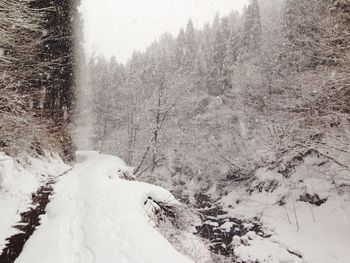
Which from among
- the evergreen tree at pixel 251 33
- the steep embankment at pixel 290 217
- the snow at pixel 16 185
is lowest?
the steep embankment at pixel 290 217

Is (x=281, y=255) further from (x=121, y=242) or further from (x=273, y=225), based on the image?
(x=121, y=242)

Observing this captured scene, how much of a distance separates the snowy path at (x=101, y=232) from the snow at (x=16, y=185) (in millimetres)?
676

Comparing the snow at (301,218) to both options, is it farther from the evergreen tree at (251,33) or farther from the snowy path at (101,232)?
the evergreen tree at (251,33)

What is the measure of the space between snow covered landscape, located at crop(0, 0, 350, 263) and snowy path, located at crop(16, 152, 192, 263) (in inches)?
1.4

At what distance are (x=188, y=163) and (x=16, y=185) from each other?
20.8 m

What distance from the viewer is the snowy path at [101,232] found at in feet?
17.4

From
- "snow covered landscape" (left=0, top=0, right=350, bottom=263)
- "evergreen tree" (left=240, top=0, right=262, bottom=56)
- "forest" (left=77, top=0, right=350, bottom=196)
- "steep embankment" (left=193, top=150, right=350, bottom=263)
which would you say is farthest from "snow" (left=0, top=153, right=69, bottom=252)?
"evergreen tree" (left=240, top=0, right=262, bottom=56)

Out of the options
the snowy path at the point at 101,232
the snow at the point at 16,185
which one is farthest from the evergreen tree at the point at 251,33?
the snowy path at the point at 101,232

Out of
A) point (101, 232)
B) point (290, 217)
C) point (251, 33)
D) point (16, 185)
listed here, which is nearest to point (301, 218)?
point (290, 217)

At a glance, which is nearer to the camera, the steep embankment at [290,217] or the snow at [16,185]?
the snow at [16,185]

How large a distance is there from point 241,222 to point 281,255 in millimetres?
4422

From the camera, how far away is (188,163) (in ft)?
97.4

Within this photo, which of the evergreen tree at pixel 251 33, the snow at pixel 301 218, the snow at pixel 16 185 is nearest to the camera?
the snow at pixel 16 185

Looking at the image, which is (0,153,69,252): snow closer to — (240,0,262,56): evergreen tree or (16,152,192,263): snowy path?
(16,152,192,263): snowy path
